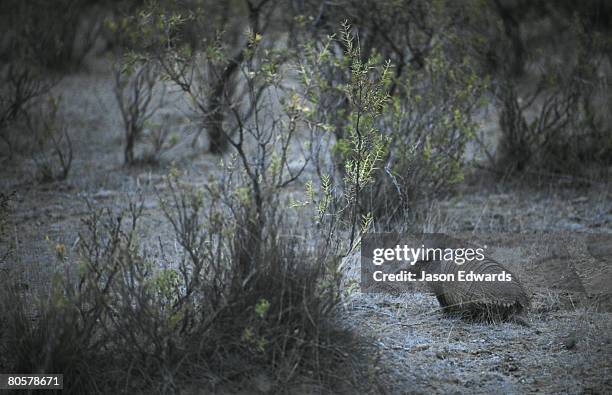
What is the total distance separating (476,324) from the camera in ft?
11.9

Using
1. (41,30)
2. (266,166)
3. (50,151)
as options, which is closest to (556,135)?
(266,166)

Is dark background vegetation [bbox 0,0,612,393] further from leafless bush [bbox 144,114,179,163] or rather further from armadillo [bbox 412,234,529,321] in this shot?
armadillo [bbox 412,234,529,321]

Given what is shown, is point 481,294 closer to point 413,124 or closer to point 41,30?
point 413,124

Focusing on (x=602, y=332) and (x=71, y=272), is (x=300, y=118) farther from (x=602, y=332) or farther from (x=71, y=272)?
(x=602, y=332)

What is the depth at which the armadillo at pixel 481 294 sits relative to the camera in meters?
Answer: 3.63

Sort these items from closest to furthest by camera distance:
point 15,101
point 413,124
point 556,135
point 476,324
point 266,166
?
point 476,324, point 266,166, point 413,124, point 556,135, point 15,101

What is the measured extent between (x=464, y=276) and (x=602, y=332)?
697 mm

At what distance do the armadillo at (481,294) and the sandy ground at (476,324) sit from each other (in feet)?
0.22

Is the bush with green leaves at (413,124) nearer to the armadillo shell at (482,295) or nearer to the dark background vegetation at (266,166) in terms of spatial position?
the dark background vegetation at (266,166)

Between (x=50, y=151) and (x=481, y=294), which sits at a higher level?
(x=50, y=151)

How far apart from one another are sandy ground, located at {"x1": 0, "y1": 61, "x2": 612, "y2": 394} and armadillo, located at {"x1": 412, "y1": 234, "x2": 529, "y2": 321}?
67 mm

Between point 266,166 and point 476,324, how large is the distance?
1.64m

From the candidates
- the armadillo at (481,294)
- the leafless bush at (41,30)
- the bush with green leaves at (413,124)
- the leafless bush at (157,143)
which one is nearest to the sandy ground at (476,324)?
the armadillo at (481,294)

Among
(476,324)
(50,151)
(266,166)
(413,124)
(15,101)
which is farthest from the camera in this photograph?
(50,151)
